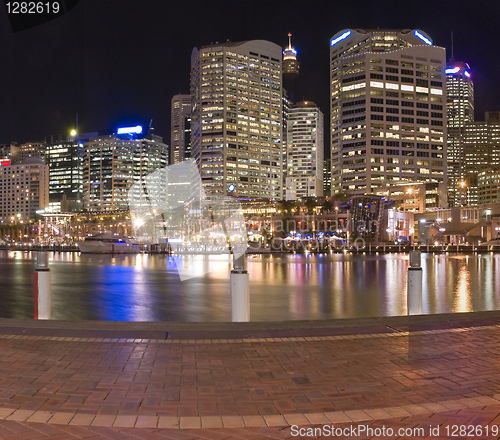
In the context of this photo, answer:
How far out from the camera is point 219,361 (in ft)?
18.5

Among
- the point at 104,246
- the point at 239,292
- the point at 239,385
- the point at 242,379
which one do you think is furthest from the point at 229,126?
the point at 239,385

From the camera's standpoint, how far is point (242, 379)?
4957mm

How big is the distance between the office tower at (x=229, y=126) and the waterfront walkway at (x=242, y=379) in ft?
572

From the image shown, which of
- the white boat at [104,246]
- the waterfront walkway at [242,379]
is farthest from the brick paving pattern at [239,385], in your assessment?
the white boat at [104,246]

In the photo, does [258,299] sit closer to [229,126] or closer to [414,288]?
[414,288]

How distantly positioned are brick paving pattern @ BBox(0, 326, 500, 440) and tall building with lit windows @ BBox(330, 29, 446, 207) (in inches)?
5548

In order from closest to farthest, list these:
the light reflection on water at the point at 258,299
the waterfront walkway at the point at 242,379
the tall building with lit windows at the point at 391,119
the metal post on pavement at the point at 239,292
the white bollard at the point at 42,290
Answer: the waterfront walkway at the point at 242,379, the metal post on pavement at the point at 239,292, the white bollard at the point at 42,290, the light reflection on water at the point at 258,299, the tall building with lit windows at the point at 391,119

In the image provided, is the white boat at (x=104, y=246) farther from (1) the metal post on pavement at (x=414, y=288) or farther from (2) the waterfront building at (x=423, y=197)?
(2) the waterfront building at (x=423, y=197)

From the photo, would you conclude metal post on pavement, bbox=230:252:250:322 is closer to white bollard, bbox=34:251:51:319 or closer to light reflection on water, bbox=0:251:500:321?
light reflection on water, bbox=0:251:500:321

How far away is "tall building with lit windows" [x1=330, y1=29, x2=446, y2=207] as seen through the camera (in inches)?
5714

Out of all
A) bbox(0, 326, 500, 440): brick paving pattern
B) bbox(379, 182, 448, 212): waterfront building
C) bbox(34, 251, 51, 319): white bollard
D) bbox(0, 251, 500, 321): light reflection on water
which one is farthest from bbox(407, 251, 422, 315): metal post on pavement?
bbox(379, 182, 448, 212): waterfront building

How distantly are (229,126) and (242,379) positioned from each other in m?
186

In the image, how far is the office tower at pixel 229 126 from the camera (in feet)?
606

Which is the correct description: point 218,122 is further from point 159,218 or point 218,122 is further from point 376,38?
point 376,38
